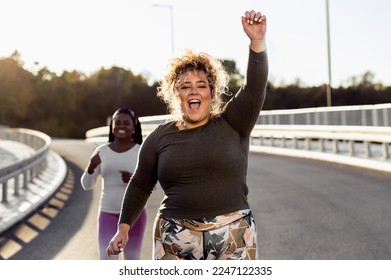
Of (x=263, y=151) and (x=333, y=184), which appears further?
(x=263, y=151)

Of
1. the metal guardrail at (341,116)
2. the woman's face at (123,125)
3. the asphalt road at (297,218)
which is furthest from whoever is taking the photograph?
the metal guardrail at (341,116)

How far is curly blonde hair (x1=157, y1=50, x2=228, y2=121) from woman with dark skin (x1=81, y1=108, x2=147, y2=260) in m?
2.03

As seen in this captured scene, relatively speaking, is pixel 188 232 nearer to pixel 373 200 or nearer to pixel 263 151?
pixel 373 200

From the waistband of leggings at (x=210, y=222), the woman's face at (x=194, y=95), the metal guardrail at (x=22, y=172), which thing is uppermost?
the woman's face at (x=194, y=95)

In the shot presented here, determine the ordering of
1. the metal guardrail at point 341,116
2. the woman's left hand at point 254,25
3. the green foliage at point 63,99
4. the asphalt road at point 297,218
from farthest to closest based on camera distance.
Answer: the green foliage at point 63,99 < the metal guardrail at point 341,116 < the asphalt road at point 297,218 < the woman's left hand at point 254,25

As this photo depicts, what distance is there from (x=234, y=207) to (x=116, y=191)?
7.51 feet

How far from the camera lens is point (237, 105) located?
280 cm

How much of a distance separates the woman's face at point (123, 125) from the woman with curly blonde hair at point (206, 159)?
2095mm

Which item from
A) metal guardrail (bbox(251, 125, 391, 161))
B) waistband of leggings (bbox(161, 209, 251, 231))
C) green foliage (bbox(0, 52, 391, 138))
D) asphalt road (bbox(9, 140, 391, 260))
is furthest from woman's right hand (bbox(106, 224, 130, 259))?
green foliage (bbox(0, 52, 391, 138))

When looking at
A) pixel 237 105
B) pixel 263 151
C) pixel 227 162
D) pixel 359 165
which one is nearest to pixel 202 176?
pixel 227 162

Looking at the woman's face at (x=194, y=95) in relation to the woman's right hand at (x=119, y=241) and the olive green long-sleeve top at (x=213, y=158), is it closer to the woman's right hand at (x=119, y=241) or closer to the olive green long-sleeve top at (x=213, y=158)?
the olive green long-sleeve top at (x=213, y=158)

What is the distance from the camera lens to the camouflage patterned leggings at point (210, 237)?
270 centimetres

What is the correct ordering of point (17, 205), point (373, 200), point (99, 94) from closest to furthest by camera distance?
1. point (373, 200)
2. point (17, 205)
3. point (99, 94)

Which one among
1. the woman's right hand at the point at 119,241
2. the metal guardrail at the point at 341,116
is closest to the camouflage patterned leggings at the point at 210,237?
the woman's right hand at the point at 119,241
